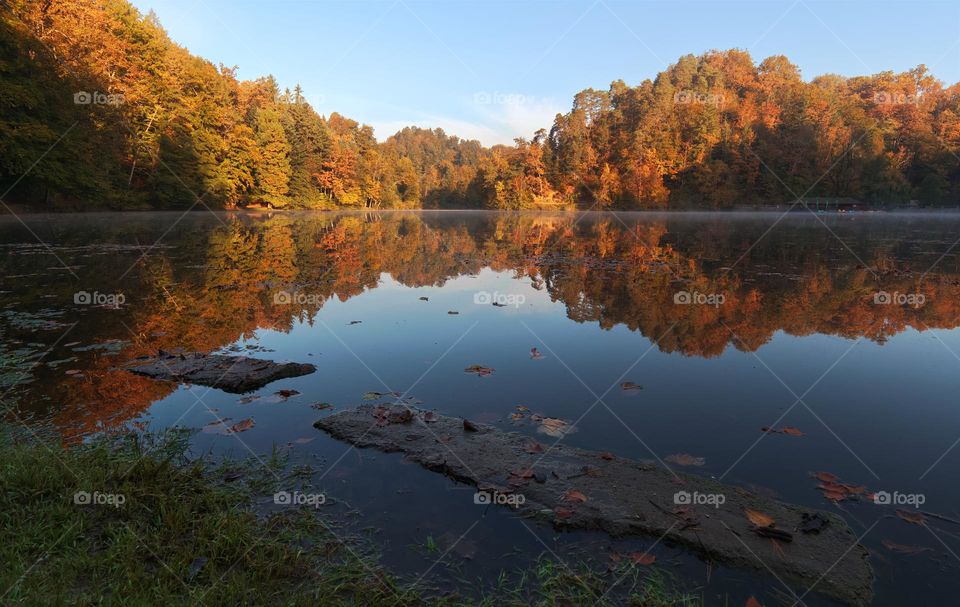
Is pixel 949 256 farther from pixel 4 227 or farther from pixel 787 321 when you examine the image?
pixel 4 227

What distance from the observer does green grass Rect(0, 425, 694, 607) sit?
2.80 meters

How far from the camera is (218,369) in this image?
668 cm

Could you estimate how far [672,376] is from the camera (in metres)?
6.89

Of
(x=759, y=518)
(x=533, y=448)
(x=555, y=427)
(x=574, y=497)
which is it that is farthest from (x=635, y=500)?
(x=555, y=427)

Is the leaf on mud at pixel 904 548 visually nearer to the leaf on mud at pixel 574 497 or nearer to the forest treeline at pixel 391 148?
the leaf on mud at pixel 574 497

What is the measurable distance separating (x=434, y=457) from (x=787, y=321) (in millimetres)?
8677

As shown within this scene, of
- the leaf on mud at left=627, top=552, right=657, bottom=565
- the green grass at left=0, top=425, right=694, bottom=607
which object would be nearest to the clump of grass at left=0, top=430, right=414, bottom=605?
the green grass at left=0, top=425, right=694, bottom=607

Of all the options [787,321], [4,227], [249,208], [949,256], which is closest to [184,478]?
[787,321]

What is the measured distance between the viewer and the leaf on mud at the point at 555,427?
517cm

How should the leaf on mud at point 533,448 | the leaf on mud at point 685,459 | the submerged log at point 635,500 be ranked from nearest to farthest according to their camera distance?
the submerged log at point 635,500, the leaf on mud at point 685,459, the leaf on mud at point 533,448

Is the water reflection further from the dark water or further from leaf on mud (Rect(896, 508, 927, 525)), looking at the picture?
leaf on mud (Rect(896, 508, 927, 525))

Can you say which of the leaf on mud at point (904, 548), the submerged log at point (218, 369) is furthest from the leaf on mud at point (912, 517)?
the submerged log at point (218, 369)

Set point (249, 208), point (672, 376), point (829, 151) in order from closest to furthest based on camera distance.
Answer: point (672, 376) < point (249, 208) < point (829, 151)

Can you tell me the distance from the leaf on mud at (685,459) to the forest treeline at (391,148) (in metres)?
41.5
